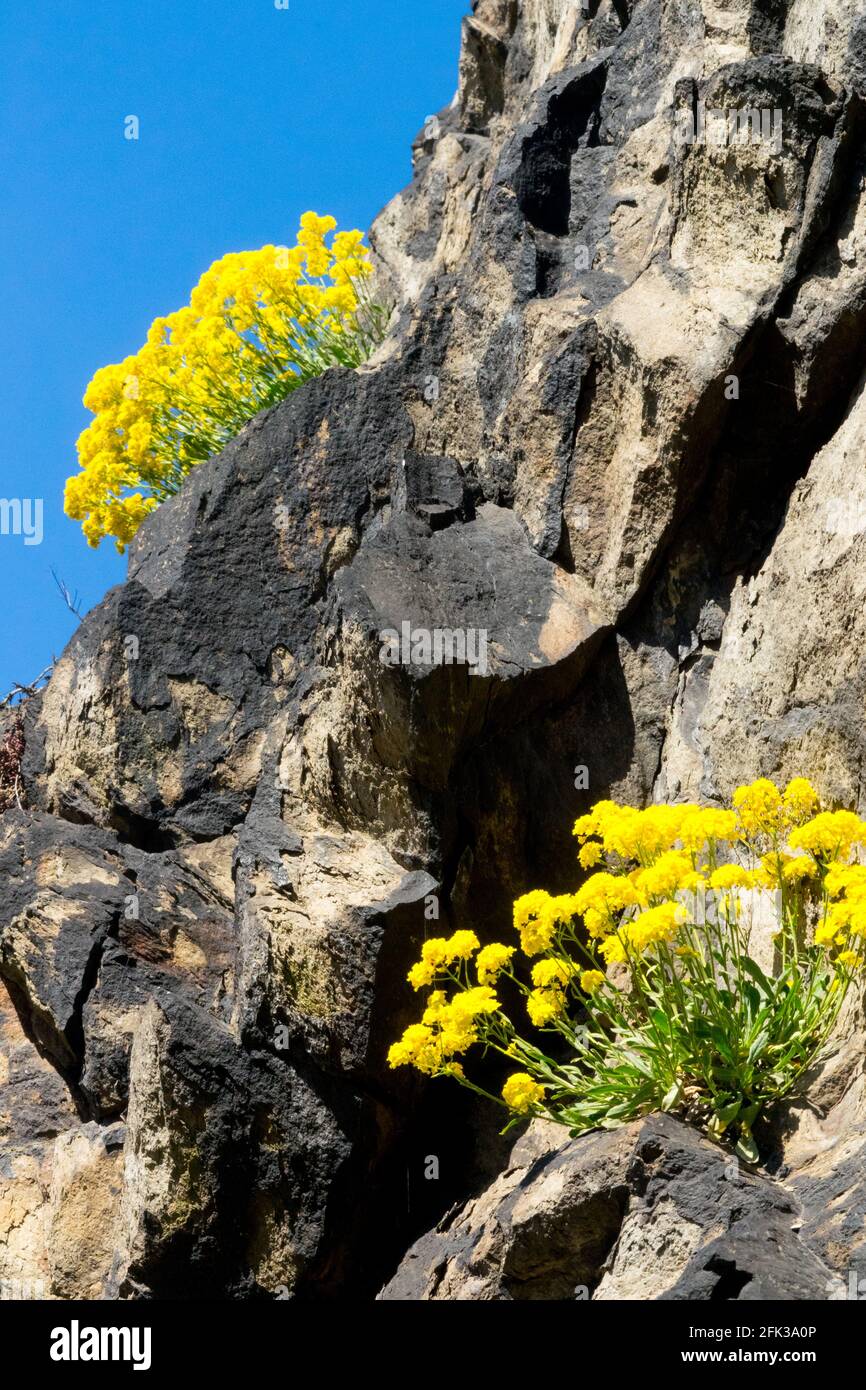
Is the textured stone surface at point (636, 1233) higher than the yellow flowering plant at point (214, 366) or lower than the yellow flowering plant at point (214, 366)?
lower

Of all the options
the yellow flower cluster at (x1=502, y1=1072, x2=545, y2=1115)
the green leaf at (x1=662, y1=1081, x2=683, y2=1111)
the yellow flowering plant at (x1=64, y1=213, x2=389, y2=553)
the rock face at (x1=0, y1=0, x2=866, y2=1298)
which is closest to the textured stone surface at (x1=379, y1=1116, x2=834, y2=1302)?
the rock face at (x1=0, y1=0, x2=866, y2=1298)

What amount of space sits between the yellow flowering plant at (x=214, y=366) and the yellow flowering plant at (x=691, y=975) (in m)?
5.28

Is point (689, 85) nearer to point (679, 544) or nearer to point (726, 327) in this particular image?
point (726, 327)

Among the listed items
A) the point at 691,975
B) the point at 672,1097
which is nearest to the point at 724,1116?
the point at 672,1097

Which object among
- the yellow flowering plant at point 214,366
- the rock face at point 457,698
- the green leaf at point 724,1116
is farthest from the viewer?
the yellow flowering plant at point 214,366

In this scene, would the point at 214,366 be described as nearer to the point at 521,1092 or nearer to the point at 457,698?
the point at 457,698

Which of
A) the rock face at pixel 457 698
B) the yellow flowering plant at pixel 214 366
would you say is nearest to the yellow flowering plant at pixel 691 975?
the rock face at pixel 457 698

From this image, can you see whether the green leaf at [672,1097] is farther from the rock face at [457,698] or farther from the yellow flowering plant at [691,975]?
the rock face at [457,698]

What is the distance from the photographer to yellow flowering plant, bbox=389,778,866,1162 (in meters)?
6.16

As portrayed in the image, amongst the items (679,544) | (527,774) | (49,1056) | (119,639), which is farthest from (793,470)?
(49,1056)

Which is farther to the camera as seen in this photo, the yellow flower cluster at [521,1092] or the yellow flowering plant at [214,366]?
the yellow flowering plant at [214,366]

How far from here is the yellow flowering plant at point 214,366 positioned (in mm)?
10633

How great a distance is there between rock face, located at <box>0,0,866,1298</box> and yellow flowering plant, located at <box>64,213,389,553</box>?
44.8 inches

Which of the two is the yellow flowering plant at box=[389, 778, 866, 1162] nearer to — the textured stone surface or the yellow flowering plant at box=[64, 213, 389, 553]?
the textured stone surface
